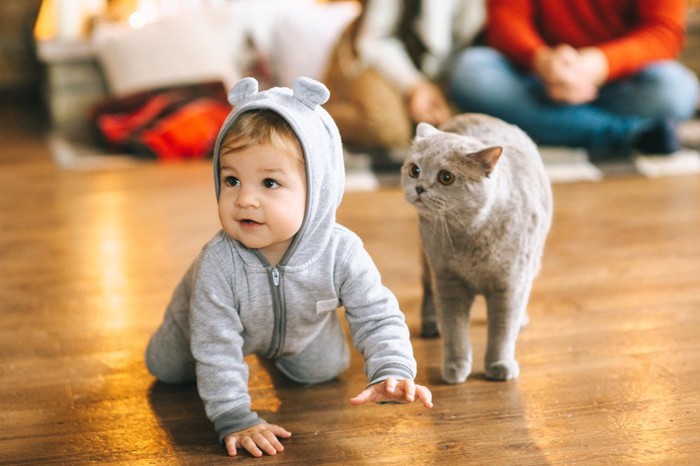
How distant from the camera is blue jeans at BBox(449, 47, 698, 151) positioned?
2.65 metres

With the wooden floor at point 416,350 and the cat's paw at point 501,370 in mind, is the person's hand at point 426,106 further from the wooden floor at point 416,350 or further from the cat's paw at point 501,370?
the cat's paw at point 501,370

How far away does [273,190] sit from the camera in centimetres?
113

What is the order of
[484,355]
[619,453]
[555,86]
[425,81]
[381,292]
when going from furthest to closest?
1. [425,81]
2. [555,86]
3. [484,355]
4. [381,292]
5. [619,453]

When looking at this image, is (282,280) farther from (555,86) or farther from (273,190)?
(555,86)

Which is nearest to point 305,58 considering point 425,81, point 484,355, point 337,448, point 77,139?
point 425,81

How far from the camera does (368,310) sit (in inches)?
47.7

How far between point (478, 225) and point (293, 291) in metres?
0.28

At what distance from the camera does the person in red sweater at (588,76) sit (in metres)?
2.61

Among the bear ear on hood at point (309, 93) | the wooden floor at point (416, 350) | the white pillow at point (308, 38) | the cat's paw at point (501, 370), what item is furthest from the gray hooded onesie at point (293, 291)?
the white pillow at point (308, 38)

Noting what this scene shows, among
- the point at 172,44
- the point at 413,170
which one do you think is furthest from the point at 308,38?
the point at 413,170

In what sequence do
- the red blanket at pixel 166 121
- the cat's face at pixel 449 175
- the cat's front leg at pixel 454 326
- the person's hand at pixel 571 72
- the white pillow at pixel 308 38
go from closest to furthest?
the cat's face at pixel 449 175 → the cat's front leg at pixel 454 326 → the person's hand at pixel 571 72 → the red blanket at pixel 166 121 → the white pillow at pixel 308 38

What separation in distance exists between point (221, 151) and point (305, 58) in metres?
2.13

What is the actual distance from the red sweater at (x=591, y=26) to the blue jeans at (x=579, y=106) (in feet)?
0.17

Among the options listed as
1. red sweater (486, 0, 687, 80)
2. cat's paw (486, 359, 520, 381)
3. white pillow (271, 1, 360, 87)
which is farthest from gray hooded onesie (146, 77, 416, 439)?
white pillow (271, 1, 360, 87)
